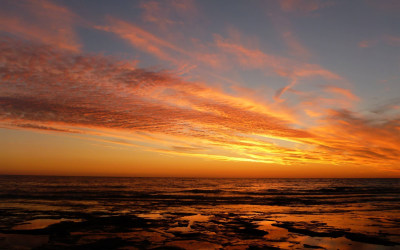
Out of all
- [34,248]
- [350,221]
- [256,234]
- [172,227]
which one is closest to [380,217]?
[350,221]

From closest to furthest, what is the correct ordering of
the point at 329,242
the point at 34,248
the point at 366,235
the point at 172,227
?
the point at 34,248
the point at 329,242
the point at 366,235
the point at 172,227

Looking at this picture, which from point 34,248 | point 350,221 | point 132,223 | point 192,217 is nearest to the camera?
point 34,248

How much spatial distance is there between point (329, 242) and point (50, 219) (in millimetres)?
20681

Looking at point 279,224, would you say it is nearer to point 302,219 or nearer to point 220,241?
point 302,219

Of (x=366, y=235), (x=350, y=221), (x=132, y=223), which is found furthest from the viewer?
(x=350, y=221)

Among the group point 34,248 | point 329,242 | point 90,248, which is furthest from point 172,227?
point 329,242

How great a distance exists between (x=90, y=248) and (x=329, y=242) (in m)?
13.1

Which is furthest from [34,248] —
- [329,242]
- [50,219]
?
[329,242]

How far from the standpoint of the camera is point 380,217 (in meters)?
25.9

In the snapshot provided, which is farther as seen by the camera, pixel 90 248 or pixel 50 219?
pixel 50 219

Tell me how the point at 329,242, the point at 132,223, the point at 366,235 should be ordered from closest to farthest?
the point at 329,242 < the point at 366,235 < the point at 132,223

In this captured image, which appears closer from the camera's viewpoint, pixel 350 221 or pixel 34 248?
pixel 34 248

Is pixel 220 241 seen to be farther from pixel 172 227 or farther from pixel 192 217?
pixel 192 217

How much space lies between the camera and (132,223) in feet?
71.9
